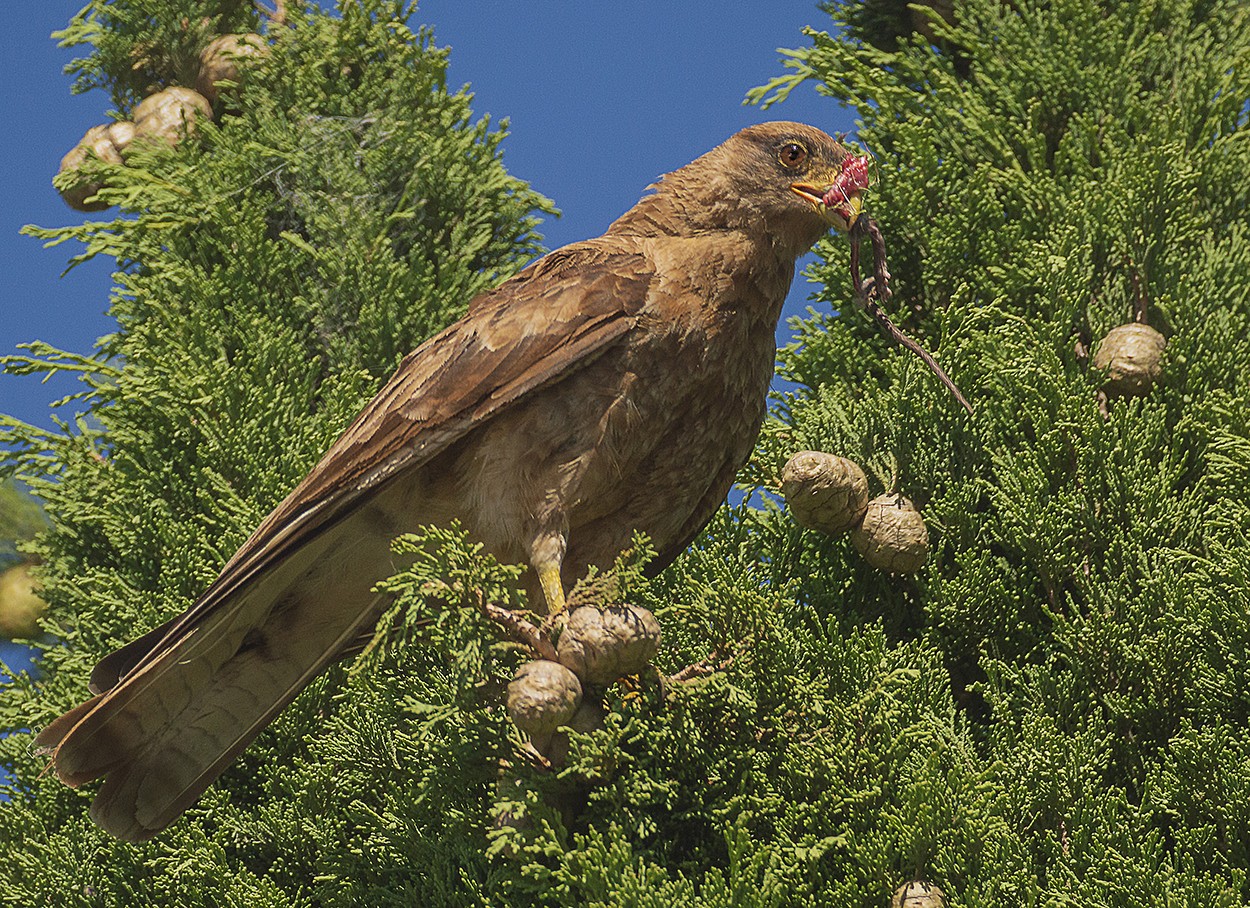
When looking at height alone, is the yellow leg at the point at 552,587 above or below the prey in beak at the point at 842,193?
below

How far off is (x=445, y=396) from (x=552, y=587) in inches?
18.7

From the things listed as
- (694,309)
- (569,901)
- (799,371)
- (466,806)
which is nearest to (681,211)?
(694,309)

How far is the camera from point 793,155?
11.9 feet

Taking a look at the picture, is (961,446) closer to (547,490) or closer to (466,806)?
(547,490)

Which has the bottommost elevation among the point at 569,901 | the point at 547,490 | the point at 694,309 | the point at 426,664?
the point at 569,901

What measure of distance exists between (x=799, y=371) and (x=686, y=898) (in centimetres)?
196

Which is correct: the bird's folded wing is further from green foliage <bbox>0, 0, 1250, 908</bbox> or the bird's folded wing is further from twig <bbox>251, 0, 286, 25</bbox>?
twig <bbox>251, 0, 286, 25</bbox>

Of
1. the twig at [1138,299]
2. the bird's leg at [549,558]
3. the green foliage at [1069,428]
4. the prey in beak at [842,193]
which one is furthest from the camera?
the twig at [1138,299]

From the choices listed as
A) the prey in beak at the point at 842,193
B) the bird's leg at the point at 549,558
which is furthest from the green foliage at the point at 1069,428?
the bird's leg at the point at 549,558

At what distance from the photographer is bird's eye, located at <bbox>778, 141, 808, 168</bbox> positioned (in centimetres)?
362

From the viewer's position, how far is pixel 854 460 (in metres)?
3.65

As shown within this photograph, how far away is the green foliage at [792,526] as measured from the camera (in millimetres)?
2828

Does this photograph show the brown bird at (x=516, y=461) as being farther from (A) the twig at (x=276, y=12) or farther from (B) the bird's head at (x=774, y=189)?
(A) the twig at (x=276, y=12)

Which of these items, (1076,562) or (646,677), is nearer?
(646,677)
